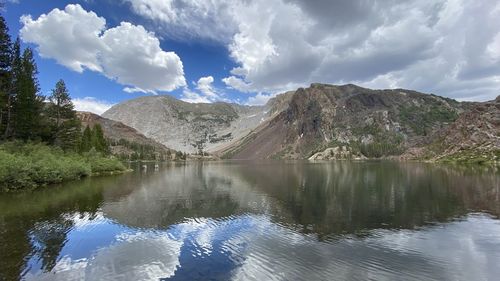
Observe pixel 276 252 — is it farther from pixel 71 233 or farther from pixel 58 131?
pixel 58 131

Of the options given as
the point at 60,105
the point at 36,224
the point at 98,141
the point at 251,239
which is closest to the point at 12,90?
the point at 60,105

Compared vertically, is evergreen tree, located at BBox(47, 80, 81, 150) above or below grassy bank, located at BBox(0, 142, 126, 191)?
above

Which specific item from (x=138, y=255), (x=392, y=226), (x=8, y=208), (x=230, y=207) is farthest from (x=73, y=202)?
(x=392, y=226)

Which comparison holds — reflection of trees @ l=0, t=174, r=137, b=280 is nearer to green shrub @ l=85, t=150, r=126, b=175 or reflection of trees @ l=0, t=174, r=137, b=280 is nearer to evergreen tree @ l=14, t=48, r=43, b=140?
evergreen tree @ l=14, t=48, r=43, b=140

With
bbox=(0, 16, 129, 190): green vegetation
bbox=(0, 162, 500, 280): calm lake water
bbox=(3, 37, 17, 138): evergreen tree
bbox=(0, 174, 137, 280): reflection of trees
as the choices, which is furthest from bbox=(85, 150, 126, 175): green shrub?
bbox=(0, 162, 500, 280): calm lake water

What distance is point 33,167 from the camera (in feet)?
219

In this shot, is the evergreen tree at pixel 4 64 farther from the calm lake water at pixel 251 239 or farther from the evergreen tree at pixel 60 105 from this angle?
the calm lake water at pixel 251 239

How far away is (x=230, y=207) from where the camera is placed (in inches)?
2042

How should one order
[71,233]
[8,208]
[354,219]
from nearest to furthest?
[71,233], [354,219], [8,208]

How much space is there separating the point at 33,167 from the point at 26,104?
28.5 metres

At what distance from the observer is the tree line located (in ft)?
270

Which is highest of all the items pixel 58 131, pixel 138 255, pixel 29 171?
pixel 58 131

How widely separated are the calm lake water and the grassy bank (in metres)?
5.87

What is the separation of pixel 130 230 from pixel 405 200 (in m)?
41.3
